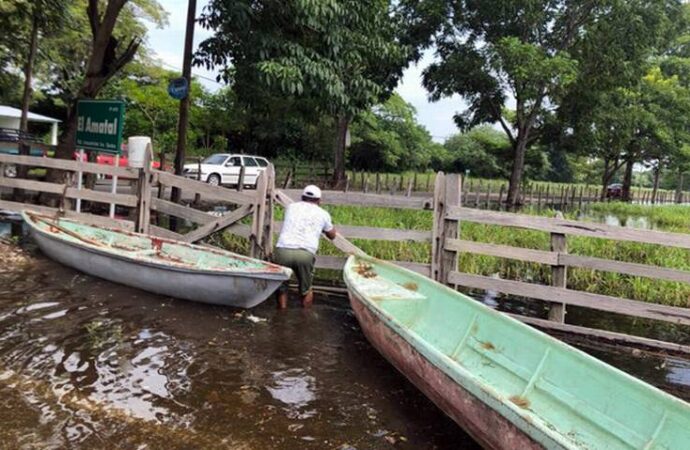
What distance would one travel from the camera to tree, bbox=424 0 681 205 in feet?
67.5

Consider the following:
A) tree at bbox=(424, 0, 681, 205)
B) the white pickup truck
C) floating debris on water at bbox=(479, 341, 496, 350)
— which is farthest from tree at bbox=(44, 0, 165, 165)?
tree at bbox=(424, 0, 681, 205)

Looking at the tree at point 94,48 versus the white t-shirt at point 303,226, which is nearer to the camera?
the white t-shirt at point 303,226

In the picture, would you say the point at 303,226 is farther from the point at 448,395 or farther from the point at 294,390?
the point at 448,395

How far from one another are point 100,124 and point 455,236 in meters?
7.09

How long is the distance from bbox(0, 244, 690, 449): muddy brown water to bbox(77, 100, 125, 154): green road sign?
4028 millimetres

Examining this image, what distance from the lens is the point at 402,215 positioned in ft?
43.5

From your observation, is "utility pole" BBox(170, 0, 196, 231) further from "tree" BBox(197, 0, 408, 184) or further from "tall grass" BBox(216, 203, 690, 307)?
"tall grass" BBox(216, 203, 690, 307)

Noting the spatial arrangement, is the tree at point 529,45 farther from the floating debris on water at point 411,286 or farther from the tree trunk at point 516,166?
the floating debris on water at point 411,286

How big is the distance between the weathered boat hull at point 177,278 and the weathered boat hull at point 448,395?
5.16 ft

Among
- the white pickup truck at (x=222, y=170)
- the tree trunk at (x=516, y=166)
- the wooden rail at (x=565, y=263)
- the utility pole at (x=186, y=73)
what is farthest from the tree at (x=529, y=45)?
the wooden rail at (x=565, y=263)

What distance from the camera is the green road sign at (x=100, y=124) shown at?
1020cm

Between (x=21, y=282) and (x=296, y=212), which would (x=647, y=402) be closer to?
(x=296, y=212)

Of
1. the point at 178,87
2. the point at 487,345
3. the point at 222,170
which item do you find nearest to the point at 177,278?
the point at 487,345

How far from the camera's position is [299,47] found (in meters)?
10.2
